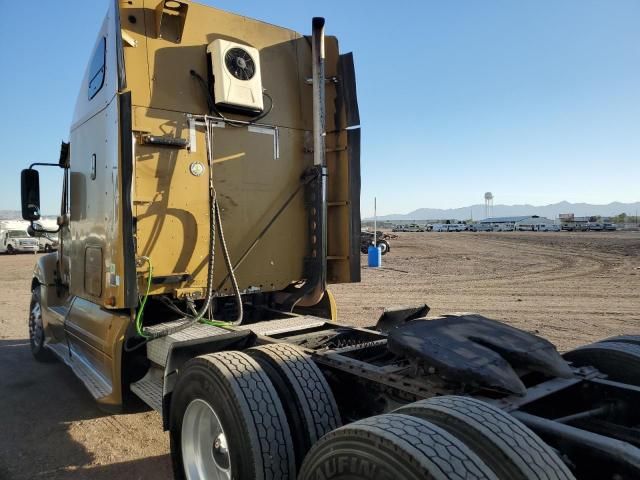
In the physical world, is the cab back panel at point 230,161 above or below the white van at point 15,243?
above

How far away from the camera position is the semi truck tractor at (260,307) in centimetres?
200

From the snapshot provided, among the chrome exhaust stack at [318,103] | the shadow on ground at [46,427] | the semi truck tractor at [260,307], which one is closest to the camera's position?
the semi truck tractor at [260,307]

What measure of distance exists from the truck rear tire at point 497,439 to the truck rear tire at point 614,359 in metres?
1.57

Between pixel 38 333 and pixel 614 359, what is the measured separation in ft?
22.4

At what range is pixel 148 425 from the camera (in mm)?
4652

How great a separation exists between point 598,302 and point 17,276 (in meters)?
19.8

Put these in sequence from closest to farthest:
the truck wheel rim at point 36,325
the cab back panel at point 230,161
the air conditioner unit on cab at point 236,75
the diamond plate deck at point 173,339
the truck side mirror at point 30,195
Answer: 1. the diamond plate deck at point 173,339
2. the cab back panel at point 230,161
3. the air conditioner unit on cab at point 236,75
4. the truck side mirror at point 30,195
5. the truck wheel rim at point 36,325

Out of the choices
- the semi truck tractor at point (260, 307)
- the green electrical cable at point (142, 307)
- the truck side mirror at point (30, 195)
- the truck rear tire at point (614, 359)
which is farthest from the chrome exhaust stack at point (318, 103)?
the truck side mirror at point (30, 195)

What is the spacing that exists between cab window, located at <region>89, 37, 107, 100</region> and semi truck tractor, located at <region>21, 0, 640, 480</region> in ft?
0.13

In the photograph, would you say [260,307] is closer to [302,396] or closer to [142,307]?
[142,307]

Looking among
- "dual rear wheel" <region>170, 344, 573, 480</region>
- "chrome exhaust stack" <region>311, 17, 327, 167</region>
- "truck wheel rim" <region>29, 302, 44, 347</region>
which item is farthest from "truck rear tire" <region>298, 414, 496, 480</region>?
"truck wheel rim" <region>29, 302, 44, 347</region>

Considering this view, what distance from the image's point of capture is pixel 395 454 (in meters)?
1.73

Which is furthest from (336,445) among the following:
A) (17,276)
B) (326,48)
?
(17,276)

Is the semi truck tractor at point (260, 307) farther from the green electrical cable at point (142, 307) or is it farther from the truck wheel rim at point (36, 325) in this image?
the truck wheel rim at point (36, 325)
